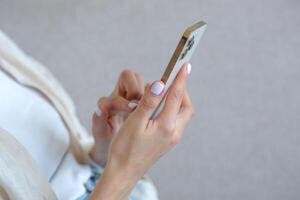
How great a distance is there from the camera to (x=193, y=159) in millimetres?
1447

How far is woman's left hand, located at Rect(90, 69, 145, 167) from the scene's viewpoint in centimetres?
77

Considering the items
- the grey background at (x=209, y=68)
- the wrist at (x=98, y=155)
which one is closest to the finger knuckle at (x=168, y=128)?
the wrist at (x=98, y=155)

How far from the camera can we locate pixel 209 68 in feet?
5.29

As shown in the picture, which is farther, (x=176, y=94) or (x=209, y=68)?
(x=209, y=68)

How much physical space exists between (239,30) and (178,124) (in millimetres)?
1129

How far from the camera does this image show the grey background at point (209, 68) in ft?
4.69

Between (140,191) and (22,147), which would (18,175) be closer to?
(22,147)

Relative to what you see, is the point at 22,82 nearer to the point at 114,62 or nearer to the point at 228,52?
the point at 114,62

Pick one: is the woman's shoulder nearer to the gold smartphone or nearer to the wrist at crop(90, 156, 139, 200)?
the wrist at crop(90, 156, 139, 200)

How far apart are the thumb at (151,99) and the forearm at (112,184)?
3.3 inches

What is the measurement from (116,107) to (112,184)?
0.64 ft

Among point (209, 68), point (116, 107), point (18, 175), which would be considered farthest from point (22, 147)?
point (209, 68)

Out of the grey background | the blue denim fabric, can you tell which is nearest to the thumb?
the blue denim fabric

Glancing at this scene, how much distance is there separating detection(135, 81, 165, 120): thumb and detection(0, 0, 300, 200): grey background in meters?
0.84
